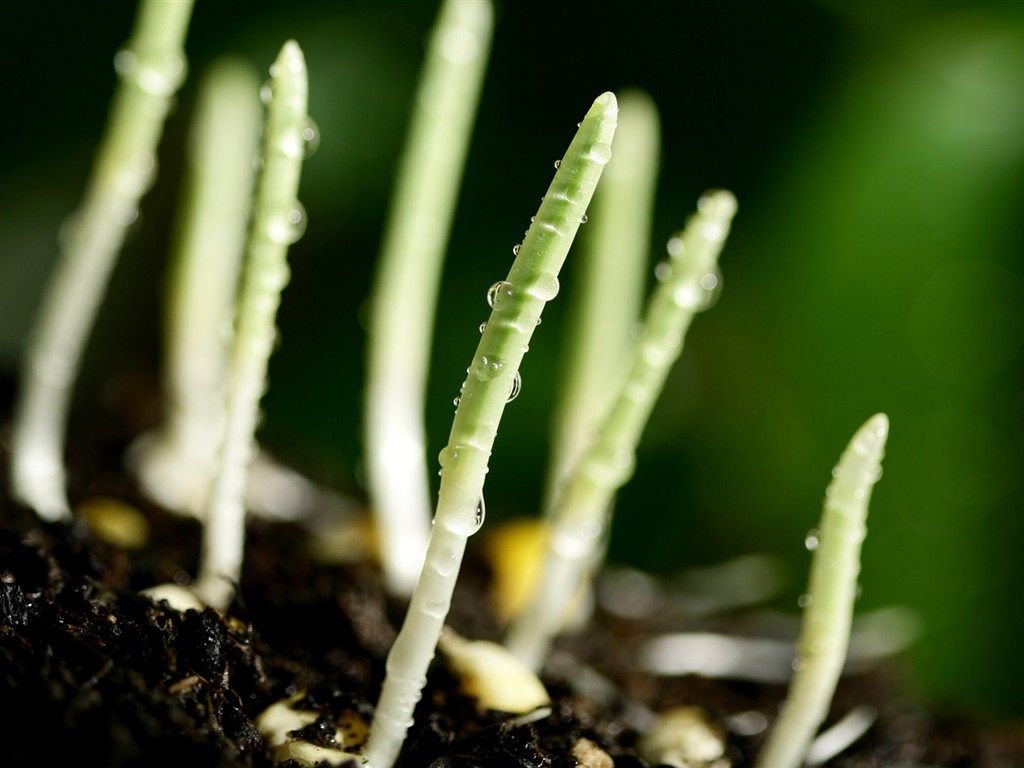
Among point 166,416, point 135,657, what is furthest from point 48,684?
point 166,416

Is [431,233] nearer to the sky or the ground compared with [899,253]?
nearer to the ground

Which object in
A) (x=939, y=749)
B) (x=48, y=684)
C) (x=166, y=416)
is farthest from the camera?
(x=166, y=416)

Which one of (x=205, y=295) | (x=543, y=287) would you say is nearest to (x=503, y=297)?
(x=543, y=287)

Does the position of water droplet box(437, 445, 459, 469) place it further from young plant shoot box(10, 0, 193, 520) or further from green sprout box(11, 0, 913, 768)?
young plant shoot box(10, 0, 193, 520)

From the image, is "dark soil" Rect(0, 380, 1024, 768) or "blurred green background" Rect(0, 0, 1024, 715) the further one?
"blurred green background" Rect(0, 0, 1024, 715)

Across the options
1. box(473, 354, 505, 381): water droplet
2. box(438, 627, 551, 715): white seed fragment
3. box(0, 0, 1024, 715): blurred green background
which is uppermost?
box(0, 0, 1024, 715): blurred green background

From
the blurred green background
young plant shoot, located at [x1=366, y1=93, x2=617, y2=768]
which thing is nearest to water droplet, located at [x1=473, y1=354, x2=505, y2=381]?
young plant shoot, located at [x1=366, y1=93, x2=617, y2=768]

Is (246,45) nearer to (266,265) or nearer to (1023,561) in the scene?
(266,265)
